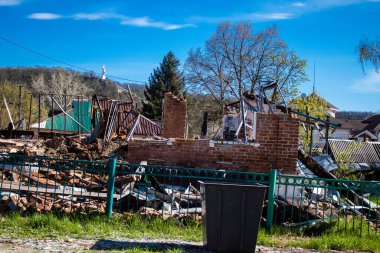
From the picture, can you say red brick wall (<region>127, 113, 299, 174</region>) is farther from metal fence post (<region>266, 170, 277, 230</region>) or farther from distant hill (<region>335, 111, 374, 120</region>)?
distant hill (<region>335, 111, 374, 120</region>)

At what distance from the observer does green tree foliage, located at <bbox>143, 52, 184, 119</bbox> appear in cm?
4912

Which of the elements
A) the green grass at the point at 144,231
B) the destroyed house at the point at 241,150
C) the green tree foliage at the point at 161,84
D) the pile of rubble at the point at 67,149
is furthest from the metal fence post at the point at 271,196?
the green tree foliage at the point at 161,84

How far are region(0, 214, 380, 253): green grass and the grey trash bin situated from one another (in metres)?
0.85

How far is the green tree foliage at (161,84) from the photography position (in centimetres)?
4912

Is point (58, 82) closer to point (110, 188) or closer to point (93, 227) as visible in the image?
point (110, 188)

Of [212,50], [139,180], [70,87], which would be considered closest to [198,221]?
[139,180]

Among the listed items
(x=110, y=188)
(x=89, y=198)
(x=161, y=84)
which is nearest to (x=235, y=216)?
(x=110, y=188)

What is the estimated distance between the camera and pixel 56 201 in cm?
836

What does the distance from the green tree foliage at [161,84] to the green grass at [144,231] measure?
41370 mm

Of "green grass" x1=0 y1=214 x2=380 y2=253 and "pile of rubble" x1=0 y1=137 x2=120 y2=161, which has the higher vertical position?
"pile of rubble" x1=0 y1=137 x2=120 y2=161

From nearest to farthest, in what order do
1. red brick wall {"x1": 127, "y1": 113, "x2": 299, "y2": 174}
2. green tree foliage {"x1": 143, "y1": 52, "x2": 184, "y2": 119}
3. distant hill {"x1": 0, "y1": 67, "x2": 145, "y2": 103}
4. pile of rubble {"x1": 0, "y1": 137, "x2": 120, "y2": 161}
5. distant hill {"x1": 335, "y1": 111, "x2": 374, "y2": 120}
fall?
red brick wall {"x1": 127, "y1": 113, "x2": 299, "y2": 174} < pile of rubble {"x1": 0, "y1": 137, "x2": 120, "y2": 161} < green tree foliage {"x1": 143, "y1": 52, "x2": 184, "y2": 119} < distant hill {"x1": 0, "y1": 67, "x2": 145, "y2": 103} < distant hill {"x1": 335, "y1": 111, "x2": 374, "y2": 120}

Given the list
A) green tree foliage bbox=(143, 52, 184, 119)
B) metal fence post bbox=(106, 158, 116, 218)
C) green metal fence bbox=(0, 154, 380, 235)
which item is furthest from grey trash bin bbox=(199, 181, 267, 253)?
green tree foliage bbox=(143, 52, 184, 119)

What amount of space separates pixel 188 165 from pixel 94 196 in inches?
125

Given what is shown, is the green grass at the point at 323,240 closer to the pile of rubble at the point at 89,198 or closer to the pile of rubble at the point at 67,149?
the pile of rubble at the point at 89,198
